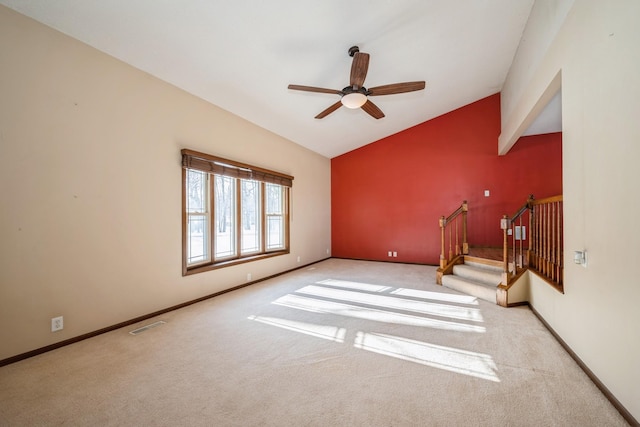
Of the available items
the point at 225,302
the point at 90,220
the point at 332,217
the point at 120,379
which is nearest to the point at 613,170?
the point at 120,379

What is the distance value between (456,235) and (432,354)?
418cm

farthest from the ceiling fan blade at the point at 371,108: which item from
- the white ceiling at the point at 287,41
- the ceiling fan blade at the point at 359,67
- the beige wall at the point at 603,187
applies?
the beige wall at the point at 603,187

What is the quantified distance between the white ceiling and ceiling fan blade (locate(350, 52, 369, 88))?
701 mm

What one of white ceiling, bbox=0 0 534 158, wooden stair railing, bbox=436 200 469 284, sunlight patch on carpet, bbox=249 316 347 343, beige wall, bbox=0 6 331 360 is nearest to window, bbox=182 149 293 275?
beige wall, bbox=0 6 331 360

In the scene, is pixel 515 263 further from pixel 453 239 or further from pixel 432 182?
pixel 432 182

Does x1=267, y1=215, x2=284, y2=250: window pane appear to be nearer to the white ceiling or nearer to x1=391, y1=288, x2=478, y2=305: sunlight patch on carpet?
the white ceiling

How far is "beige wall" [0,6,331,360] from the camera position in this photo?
2357 millimetres

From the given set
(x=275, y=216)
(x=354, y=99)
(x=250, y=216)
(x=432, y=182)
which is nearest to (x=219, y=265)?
(x=250, y=216)

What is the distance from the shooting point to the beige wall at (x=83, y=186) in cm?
236

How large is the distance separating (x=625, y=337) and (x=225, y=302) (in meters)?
4.01

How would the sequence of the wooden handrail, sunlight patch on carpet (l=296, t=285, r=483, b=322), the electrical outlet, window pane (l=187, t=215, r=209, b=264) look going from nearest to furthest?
1. the electrical outlet
2. sunlight patch on carpet (l=296, t=285, r=483, b=322)
3. window pane (l=187, t=215, r=209, b=264)
4. the wooden handrail

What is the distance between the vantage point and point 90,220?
283cm

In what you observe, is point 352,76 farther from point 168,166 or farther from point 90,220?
point 90,220

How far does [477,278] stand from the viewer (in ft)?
14.8
